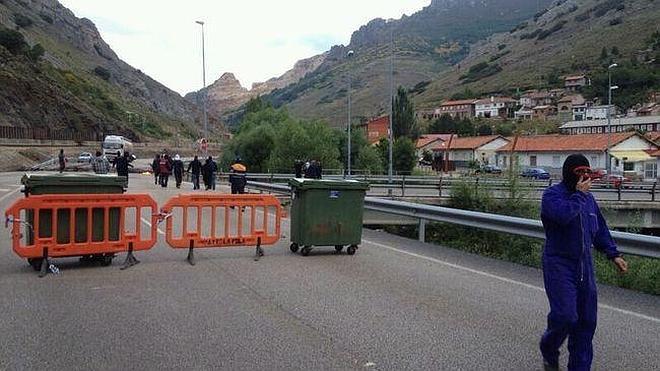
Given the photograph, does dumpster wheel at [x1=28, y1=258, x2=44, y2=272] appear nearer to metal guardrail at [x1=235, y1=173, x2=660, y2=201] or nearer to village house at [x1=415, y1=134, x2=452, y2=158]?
metal guardrail at [x1=235, y1=173, x2=660, y2=201]

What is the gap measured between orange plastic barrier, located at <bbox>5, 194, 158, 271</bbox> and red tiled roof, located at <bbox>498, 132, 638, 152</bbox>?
62.8 meters

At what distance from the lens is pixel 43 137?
77.9 meters

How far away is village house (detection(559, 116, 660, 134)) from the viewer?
325 feet

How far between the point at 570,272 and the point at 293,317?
3036mm

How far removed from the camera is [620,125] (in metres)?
103

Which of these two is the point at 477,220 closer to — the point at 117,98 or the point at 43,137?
the point at 43,137

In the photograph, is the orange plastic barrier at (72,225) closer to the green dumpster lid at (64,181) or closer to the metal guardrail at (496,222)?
the green dumpster lid at (64,181)

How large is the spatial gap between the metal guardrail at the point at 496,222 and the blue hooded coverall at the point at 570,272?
438 cm

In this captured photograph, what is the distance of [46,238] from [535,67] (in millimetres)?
175076

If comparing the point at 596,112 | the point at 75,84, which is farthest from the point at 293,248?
the point at 596,112

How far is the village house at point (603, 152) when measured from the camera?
6950 cm

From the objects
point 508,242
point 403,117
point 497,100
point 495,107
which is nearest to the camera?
point 508,242

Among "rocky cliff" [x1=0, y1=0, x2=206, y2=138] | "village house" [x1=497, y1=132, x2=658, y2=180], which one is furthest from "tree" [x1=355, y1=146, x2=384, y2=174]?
"rocky cliff" [x1=0, y1=0, x2=206, y2=138]

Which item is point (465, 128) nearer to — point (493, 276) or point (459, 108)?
point (459, 108)
